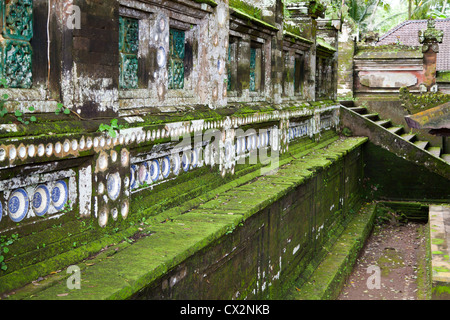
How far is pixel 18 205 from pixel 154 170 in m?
1.41

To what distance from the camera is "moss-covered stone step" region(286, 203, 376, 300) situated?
6.35m

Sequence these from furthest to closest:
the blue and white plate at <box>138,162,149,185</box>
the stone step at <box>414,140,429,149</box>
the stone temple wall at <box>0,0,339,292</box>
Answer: the stone step at <box>414,140,429,149</box>, the blue and white plate at <box>138,162,149,185</box>, the stone temple wall at <box>0,0,339,292</box>

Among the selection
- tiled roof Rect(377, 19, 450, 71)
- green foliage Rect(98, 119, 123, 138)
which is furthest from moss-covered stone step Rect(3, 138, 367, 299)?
tiled roof Rect(377, 19, 450, 71)

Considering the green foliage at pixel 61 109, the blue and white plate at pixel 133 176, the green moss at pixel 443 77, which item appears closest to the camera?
the green foliage at pixel 61 109

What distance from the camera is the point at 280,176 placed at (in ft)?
20.3

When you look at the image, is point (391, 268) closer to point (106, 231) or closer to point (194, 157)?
point (194, 157)

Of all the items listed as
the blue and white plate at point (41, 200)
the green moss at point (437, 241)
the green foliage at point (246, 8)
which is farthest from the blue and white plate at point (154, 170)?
the green moss at point (437, 241)

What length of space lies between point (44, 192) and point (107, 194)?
52 centimetres

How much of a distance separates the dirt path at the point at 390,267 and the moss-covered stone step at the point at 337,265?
19cm

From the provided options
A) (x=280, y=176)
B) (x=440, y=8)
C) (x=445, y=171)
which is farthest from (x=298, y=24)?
(x=440, y=8)

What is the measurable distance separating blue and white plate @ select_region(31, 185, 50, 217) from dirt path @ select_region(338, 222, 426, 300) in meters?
5.43

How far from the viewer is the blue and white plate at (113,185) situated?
331 centimetres

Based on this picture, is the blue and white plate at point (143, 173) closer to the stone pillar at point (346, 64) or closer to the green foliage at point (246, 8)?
the green foliage at point (246, 8)

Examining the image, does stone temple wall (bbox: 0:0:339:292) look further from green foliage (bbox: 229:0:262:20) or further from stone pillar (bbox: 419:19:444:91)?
stone pillar (bbox: 419:19:444:91)
